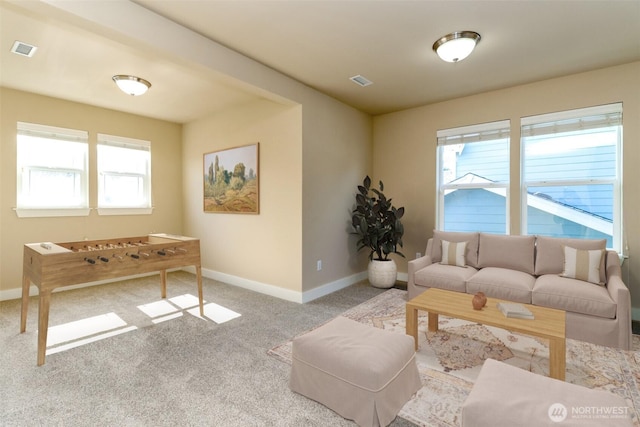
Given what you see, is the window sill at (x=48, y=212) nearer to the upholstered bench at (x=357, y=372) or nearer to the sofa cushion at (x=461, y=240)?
the upholstered bench at (x=357, y=372)

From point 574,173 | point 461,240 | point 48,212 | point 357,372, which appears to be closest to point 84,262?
point 357,372

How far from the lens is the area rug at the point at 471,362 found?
1843 mm

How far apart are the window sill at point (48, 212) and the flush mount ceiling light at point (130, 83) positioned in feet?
6.81

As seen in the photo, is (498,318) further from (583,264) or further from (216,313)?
(216,313)

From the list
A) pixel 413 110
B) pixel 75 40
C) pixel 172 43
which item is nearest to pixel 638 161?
pixel 413 110

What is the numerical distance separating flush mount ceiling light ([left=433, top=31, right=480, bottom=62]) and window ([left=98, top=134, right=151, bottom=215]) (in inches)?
181

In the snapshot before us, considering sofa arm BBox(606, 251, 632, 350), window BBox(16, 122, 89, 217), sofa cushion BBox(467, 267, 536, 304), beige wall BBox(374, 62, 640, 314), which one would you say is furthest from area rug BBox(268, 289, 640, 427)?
window BBox(16, 122, 89, 217)

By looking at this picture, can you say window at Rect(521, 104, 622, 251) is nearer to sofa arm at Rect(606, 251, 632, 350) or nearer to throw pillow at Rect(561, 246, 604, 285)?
throw pillow at Rect(561, 246, 604, 285)

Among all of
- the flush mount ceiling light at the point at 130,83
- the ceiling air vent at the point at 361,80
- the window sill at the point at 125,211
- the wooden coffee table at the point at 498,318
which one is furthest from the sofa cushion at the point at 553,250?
the window sill at the point at 125,211

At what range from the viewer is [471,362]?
7.66 ft

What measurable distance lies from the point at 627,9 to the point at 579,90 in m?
1.30

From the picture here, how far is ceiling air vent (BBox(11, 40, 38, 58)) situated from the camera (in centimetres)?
277

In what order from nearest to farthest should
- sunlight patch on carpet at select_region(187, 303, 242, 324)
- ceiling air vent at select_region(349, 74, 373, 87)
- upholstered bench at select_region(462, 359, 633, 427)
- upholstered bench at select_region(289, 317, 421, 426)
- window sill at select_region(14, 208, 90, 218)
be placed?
upholstered bench at select_region(462, 359, 633, 427) → upholstered bench at select_region(289, 317, 421, 426) → sunlight patch on carpet at select_region(187, 303, 242, 324) → ceiling air vent at select_region(349, 74, 373, 87) → window sill at select_region(14, 208, 90, 218)

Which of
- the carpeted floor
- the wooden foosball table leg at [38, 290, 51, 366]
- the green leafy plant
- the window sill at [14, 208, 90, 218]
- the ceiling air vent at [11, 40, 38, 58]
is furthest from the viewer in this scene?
the green leafy plant
